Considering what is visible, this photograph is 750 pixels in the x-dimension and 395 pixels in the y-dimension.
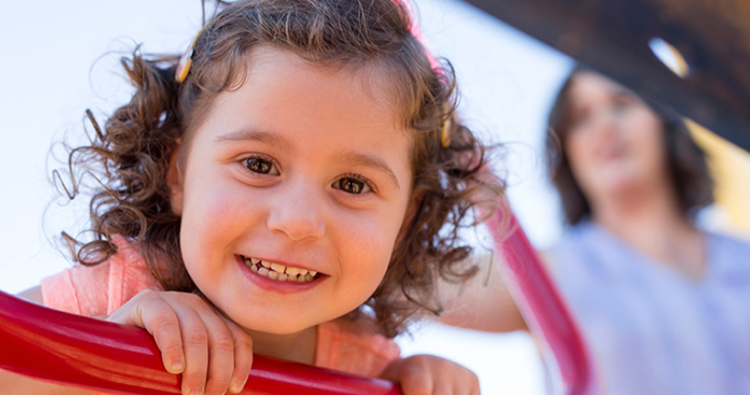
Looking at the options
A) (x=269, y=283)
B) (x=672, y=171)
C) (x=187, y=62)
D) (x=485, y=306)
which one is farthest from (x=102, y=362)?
(x=672, y=171)

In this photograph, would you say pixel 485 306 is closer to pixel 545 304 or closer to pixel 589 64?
pixel 545 304

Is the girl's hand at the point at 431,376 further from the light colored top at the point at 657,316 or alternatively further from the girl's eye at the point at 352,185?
the light colored top at the point at 657,316

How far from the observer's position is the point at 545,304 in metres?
1.20

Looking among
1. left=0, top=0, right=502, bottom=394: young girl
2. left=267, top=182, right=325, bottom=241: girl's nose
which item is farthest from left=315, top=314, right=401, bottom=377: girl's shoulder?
left=267, top=182, right=325, bottom=241: girl's nose

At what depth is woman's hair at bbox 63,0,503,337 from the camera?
907 millimetres

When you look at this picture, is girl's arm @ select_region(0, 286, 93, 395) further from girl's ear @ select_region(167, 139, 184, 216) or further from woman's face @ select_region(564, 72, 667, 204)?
woman's face @ select_region(564, 72, 667, 204)

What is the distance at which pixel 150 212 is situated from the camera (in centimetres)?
101

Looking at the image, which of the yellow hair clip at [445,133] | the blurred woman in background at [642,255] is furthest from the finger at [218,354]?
the blurred woman in background at [642,255]

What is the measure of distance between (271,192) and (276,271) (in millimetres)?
89

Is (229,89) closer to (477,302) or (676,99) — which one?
(676,99)

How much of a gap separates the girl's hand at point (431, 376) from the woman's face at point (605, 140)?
1.68 meters

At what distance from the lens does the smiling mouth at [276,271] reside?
2.68 ft

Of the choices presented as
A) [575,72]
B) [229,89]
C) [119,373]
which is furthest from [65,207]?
[575,72]

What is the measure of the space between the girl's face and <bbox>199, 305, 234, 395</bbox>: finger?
0.07m
